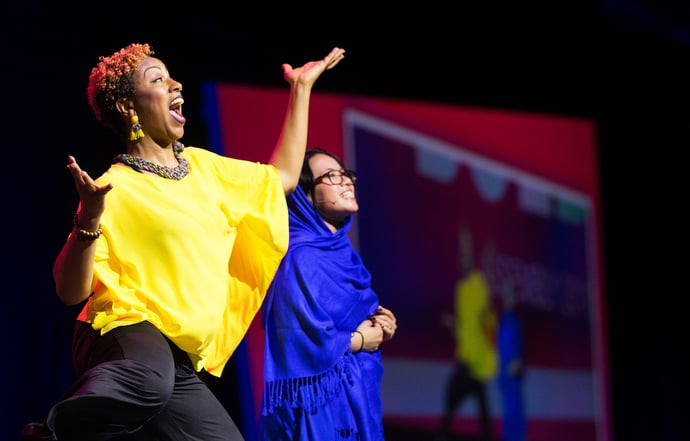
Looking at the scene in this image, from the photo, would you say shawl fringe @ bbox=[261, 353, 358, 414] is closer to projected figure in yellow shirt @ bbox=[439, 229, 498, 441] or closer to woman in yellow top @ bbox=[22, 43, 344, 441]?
woman in yellow top @ bbox=[22, 43, 344, 441]

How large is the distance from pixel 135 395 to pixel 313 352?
91 centimetres

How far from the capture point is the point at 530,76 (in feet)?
19.4

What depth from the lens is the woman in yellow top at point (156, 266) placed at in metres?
2.16

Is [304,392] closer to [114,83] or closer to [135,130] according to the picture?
[135,130]

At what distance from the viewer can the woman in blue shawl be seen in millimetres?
2965

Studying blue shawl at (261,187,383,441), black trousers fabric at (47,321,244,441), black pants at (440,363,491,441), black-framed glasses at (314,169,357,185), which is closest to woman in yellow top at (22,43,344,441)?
black trousers fabric at (47,321,244,441)

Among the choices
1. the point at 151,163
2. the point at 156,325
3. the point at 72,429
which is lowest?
the point at 72,429

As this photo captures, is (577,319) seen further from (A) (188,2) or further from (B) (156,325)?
(B) (156,325)

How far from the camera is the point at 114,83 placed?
2.52m

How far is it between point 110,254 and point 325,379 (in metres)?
0.90

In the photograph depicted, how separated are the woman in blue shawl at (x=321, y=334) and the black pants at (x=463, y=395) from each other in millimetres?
1919

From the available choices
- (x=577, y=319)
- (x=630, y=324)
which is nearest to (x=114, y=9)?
(x=577, y=319)

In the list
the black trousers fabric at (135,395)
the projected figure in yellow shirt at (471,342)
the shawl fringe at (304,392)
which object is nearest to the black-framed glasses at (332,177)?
the shawl fringe at (304,392)

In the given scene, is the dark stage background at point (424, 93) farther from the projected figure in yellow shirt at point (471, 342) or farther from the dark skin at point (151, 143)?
the dark skin at point (151, 143)
